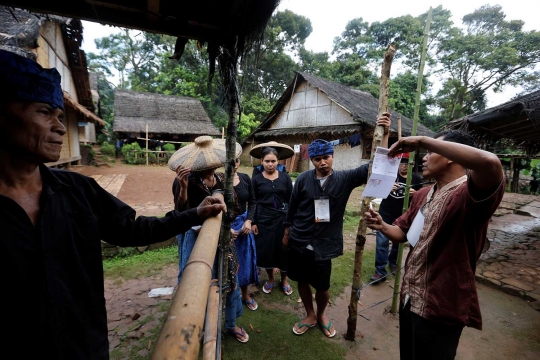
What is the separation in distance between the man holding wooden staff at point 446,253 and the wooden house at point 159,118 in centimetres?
1975

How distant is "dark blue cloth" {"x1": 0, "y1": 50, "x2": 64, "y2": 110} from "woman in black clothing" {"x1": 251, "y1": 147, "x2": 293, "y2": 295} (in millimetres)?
2627

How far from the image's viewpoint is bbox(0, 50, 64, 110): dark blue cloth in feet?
3.14

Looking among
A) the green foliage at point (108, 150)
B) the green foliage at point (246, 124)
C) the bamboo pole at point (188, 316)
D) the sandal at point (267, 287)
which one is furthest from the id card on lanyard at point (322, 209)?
the green foliage at point (108, 150)

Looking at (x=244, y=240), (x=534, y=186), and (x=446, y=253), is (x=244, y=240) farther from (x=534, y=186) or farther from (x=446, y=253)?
(x=534, y=186)

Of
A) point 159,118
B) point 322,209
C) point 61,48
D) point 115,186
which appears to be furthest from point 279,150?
point 159,118

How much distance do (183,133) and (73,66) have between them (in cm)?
876

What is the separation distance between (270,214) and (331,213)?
110 cm

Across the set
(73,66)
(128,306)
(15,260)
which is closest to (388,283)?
(128,306)

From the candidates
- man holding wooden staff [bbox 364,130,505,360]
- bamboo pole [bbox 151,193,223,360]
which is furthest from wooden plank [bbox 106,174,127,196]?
man holding wooden staff [bbox 364,130,505,360]

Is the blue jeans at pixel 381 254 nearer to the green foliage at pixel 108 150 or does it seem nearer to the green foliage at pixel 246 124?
the green foliage at pixel 246 124

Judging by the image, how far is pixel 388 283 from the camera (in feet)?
13.4

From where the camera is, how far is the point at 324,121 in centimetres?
1419

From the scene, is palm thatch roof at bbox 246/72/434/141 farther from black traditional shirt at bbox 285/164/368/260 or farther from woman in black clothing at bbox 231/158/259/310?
woman in black clothing at bbox 231/158/259/310

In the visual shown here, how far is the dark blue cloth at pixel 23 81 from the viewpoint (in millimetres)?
956
